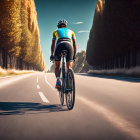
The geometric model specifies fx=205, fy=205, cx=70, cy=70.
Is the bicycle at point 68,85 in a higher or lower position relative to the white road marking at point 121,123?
higher

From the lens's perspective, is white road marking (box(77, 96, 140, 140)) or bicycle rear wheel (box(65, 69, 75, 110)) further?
bicycle rear wheel (box(65, 69, 75, 110))

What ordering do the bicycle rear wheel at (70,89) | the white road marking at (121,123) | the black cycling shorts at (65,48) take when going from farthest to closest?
the black cycling shorts at (65,48), the bicycle rear wheel at (70,89), the white road marking at (121,123)

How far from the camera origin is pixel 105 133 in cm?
303

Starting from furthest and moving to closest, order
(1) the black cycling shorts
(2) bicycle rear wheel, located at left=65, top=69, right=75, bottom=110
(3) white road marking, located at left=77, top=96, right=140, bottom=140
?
(1) the black cycling shorts < (2) bicycle rear wheel, located at left=65, top=69, right=75, bottom=110 < (3) white road marking, located at left=77, top=96, right=140, bottom=140

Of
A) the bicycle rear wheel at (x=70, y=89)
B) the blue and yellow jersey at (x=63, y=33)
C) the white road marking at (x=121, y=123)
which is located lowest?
the white road marking at (x=121, y=123)

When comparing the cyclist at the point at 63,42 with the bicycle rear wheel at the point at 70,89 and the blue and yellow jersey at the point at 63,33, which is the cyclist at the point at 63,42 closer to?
the blue and yellow jersey at the point at 63,33

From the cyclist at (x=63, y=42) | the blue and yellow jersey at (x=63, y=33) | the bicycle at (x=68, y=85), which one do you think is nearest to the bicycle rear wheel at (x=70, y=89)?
the bicycle at (x=68, y=85)

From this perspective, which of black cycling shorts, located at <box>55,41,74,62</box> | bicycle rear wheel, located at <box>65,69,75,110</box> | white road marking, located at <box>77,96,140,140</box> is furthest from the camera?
black cycling shorts, located at <box>55,41,74,62</box>

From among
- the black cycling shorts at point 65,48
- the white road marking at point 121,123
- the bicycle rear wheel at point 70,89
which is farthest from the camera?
the black cycling shorts at point 65,48

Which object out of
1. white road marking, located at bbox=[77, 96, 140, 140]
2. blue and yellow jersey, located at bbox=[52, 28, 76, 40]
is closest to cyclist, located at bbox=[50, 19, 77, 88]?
blue and yellow jersey, located at bbox=[52, 28, 76, 40]

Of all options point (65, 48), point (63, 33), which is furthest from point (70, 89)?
point (63, 33)

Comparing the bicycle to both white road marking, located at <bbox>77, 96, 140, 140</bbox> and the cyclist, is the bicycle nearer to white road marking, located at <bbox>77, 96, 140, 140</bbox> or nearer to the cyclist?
the cyclist

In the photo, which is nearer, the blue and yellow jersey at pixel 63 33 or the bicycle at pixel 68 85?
the bicycle at pixel 68 85

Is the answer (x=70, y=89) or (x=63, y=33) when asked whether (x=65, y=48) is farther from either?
(x=70, y=89)
